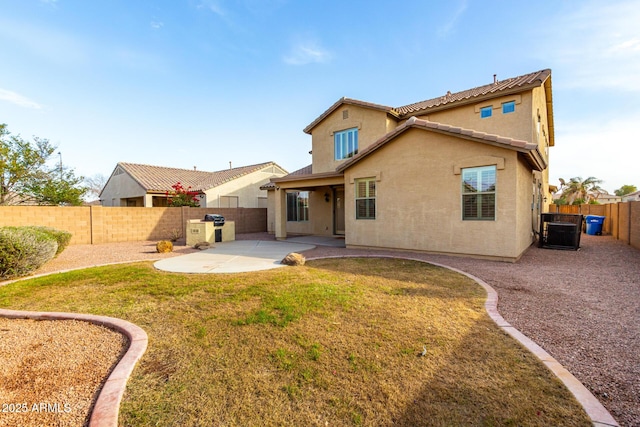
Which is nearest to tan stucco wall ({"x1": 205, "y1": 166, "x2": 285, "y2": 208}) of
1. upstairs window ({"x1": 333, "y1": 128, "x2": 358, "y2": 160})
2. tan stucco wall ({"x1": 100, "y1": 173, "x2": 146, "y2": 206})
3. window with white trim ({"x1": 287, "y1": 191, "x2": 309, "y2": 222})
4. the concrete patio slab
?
window with white trim ({"x1": 287, "y1": 191, "x2": 309, "y2": 222})

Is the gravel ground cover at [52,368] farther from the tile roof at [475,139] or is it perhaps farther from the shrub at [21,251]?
the tile roof at [475,139]

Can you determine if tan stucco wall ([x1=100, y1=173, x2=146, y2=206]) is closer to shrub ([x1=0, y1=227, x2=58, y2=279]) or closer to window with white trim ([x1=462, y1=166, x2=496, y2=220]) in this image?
shrub ([x1=0, y1=227, x2=58, y2=279])

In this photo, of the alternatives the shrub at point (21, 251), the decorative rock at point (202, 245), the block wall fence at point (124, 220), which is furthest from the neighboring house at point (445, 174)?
the shrub at point (21, 251)

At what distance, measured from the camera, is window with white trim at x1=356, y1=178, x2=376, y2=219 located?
1118 centimetres

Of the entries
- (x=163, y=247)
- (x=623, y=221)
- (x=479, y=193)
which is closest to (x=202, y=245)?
(x=163, y=247)

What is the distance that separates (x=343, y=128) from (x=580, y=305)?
11743 millimetres

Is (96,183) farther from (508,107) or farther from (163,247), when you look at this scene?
(508,107)

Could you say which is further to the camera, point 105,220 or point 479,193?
point 105,220

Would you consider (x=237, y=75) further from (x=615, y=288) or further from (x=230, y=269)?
(x=615, y=288)

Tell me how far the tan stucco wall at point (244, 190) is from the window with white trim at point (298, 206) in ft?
16.6

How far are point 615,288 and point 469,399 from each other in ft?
20.4

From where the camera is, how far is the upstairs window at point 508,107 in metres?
11.3

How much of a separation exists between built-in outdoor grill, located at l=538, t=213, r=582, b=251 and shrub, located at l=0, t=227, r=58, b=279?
17003mm

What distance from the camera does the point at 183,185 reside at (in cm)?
2478
